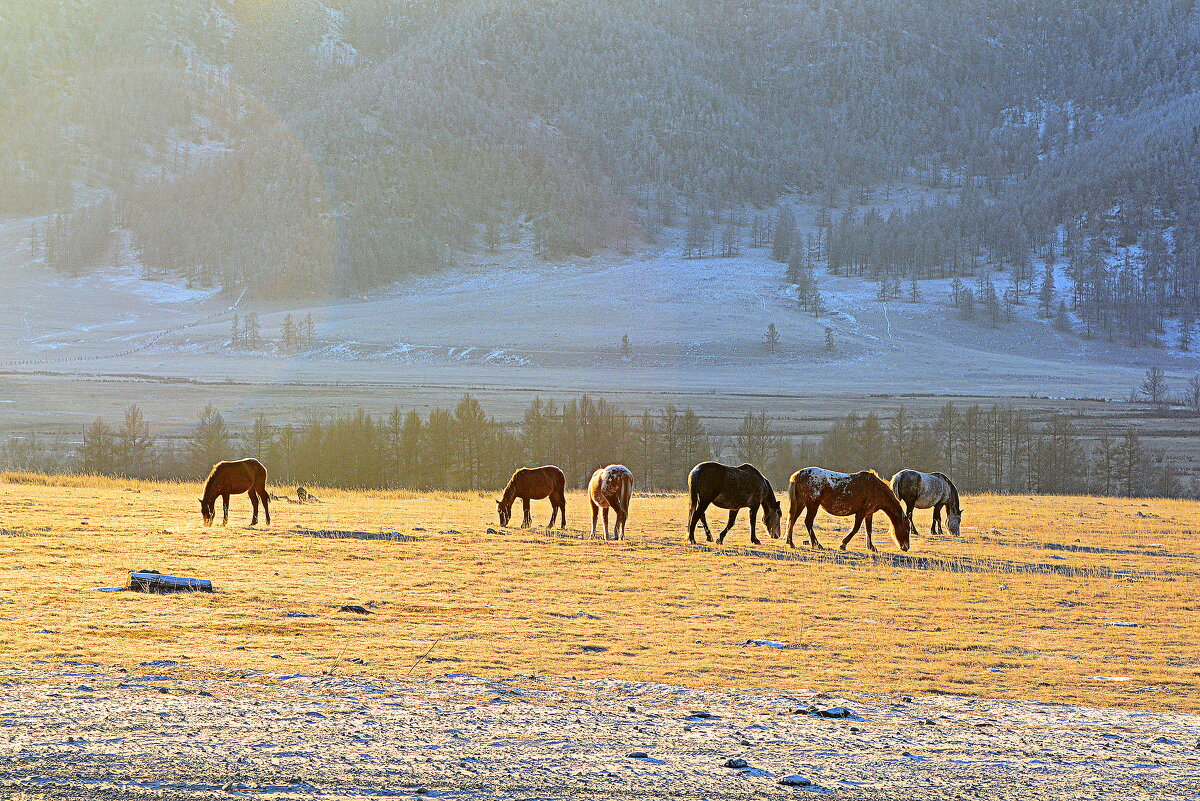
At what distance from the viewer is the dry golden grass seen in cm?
1082

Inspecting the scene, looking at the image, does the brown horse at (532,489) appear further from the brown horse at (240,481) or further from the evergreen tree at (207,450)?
the evergreen tree at (207,450)

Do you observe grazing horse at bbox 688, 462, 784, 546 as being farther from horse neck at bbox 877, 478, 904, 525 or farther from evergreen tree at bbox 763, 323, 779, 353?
evergreen tree at bbox 763, 323, 779, 353

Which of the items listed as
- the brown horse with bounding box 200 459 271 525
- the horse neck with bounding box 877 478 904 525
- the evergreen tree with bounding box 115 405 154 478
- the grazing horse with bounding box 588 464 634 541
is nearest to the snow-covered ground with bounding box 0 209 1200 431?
the evergreen tree with bounding box 115 405 154 478

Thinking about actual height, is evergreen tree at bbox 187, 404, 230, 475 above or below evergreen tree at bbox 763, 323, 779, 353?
below

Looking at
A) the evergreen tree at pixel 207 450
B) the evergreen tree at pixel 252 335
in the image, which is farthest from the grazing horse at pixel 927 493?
the evergreen tree at pixel 252 335

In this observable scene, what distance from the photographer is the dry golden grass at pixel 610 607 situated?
10820mm

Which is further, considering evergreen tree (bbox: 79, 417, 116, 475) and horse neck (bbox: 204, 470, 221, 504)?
evergreen tree (bbox: 79, 417, 116, 475)

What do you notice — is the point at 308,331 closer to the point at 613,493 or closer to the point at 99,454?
the point at 99,454

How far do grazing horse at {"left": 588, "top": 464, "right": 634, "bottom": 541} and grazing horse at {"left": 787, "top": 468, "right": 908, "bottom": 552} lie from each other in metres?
3.92

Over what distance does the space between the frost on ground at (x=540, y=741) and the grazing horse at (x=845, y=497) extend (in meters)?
13.9

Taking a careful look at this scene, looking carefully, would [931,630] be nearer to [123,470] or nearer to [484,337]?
[123,470]

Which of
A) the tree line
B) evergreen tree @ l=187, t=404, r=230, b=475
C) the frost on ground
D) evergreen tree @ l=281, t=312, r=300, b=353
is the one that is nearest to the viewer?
the frost on ground

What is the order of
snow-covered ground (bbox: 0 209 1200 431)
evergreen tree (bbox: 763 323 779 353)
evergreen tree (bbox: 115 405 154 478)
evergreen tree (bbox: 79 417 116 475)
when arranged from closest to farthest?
evergreen tree (bbox: 79 417 116 475)
evergreen tree (bbox: 115 405 154 478)
snow-covered ground (bbox: 0 209 1200 431)
evergreen tree (bbox: 763 323 779 353)

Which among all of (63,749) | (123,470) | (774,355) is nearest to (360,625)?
(63,749)
